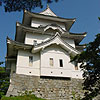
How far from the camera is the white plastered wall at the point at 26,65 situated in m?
15.5

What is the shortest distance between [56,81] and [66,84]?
1.12 m

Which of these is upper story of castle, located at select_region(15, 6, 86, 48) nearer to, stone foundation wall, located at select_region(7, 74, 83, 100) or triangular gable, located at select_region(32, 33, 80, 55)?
triangular gable, located at select_region(32, 33, 80, 55)

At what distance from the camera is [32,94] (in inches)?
500

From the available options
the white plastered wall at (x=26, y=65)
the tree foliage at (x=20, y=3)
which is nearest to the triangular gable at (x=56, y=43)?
the white plastered wall at (x=26, y=65)

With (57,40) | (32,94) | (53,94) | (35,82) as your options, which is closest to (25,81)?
(35,82)

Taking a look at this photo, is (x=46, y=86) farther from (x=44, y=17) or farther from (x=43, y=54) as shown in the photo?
(x=44, y=17)

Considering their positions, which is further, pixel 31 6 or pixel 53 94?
pixel 53 94

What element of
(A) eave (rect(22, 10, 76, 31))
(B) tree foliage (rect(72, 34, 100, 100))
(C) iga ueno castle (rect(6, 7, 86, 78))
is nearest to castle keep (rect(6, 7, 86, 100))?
(C) iga ueno castle (rect(6, 7, 86, 78))

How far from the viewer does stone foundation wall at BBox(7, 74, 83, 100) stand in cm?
1331

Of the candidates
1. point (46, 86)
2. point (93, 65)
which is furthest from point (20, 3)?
point (46, 86)

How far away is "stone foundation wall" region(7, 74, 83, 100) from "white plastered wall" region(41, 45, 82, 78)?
74 cm

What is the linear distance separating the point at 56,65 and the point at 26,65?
11.4 ft

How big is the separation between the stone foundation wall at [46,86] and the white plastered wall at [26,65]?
69cm

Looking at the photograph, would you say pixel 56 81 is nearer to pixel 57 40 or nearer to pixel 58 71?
pixel 58 71
